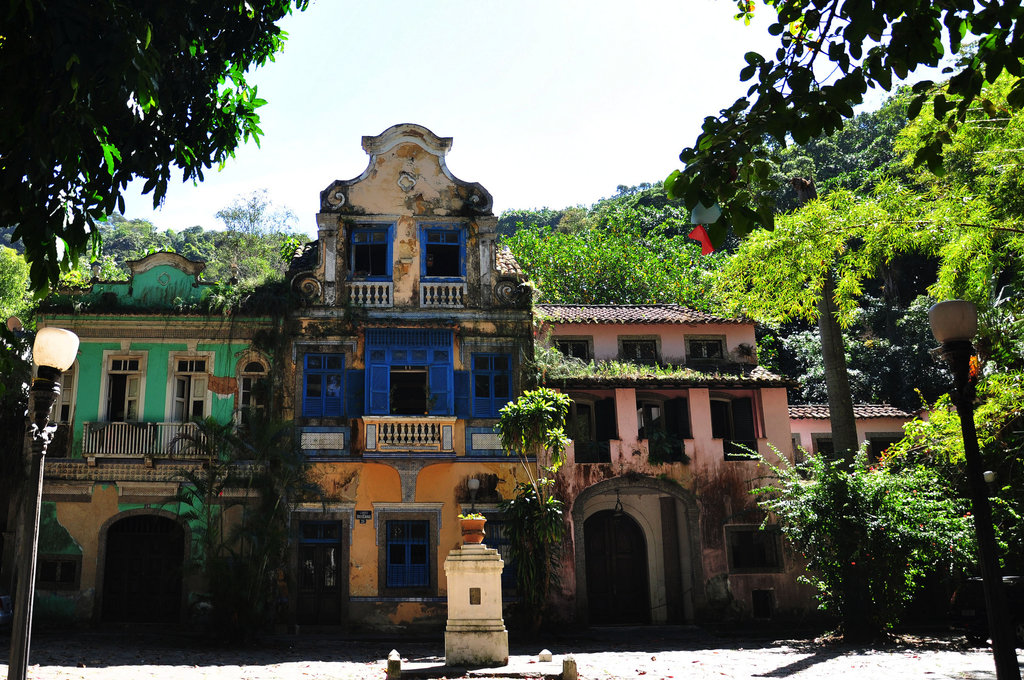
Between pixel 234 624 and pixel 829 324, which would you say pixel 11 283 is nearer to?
pixel 234 624

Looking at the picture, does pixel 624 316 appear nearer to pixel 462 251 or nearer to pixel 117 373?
pixel 462 251

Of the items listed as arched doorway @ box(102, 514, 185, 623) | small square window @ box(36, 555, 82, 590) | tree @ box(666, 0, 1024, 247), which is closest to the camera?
tree @ box(666, 0, 1024, 247)

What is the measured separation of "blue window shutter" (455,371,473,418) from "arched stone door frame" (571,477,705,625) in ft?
11.5

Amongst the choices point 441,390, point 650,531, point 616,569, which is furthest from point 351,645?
point 650,531

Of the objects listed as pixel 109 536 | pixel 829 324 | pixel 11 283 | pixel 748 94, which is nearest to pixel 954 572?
pixel 829 324

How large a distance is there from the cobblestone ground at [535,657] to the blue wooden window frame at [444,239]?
908cm

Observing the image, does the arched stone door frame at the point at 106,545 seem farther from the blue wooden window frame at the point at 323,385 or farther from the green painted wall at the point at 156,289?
the green painted wall at the point at 156,289

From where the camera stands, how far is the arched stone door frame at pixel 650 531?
2173 centimetres

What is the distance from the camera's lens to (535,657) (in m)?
15.2

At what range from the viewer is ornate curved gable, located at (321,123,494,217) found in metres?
22.7

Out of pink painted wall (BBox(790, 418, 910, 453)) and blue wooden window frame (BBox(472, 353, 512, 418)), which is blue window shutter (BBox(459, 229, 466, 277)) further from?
pink painted wall (BBox(790, 418, 910, 453))

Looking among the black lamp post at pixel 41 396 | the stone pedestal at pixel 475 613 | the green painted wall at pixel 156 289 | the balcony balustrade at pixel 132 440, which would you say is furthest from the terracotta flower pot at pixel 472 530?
the green painted wall at pixel 156 289

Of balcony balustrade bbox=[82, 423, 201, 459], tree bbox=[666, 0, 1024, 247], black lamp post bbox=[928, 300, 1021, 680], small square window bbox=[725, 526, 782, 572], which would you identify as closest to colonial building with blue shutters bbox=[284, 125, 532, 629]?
balcony balustrade bbox=[82, 423, 201, 459]

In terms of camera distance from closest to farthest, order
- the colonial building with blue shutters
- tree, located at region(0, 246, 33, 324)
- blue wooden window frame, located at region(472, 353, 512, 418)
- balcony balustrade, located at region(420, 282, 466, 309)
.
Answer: the colonial building with blue shutters, blue wooden window frame, located at region(472, 353, 512, 418), balcony balustrade, located at region(420, 282, 466, 309), tree, located at region(0, 246, 33, 324)
